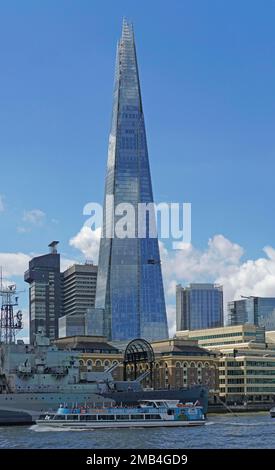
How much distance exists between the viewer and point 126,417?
8312cm

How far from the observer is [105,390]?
10056 cm

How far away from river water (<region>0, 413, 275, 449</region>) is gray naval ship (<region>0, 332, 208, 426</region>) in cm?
1201

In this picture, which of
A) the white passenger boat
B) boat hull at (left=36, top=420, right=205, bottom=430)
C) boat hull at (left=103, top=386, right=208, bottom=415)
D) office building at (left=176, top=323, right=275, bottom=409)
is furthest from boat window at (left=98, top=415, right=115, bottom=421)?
office building at (left=176, top=323, right=275, bottom=409)

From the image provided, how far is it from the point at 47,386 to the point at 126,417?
18077mm

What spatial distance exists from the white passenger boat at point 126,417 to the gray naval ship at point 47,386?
331 inches

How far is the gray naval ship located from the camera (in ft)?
308

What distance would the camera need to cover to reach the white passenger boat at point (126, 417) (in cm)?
8175

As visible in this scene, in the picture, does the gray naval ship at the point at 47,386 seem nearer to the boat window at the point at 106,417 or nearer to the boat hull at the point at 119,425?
the boat hull at the point at 119,425

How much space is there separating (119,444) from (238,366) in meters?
112

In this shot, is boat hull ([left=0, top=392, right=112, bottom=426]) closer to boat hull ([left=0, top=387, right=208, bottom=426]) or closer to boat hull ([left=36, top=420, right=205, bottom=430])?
boat hull ([left=0, top=387, right=208, bottom=426])

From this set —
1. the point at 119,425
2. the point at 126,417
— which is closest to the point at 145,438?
the point at 119,425

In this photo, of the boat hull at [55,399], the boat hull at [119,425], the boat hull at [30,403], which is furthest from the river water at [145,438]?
the boat hull at [55,399]

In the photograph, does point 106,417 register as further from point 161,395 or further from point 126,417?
point 161,395

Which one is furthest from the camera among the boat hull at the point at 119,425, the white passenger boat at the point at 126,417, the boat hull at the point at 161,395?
the boat hull at the point at 161,395
